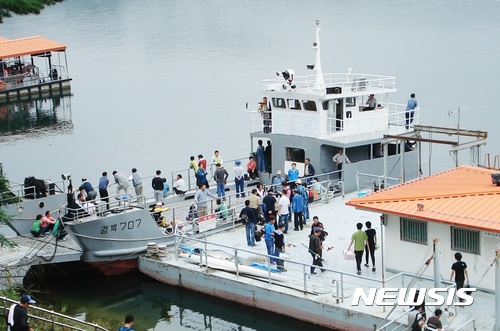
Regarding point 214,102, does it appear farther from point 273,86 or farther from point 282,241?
point 282,241

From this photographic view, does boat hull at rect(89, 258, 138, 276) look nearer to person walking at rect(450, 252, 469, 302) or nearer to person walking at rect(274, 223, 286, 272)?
person walking at rect(274, 223, 286, 272)

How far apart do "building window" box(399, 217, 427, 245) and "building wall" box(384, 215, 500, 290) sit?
0.10 m

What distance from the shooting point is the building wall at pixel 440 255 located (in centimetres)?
2242

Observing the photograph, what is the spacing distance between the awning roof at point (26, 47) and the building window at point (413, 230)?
49118mm

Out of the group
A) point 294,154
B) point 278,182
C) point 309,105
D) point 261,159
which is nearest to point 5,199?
point 278,182

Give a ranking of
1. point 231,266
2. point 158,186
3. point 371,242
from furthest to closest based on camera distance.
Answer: point 158,186
point 231,266
point 371,242

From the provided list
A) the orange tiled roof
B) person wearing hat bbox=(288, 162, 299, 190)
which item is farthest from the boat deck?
person wearing hat bbox=(288, 162, 299, 190)

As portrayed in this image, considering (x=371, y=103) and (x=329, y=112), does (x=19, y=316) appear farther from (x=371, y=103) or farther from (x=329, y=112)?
(x=371, y=103)

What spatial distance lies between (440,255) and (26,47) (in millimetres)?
53010

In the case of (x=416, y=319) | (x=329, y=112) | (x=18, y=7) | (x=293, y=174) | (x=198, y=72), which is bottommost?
(x=416, y=319)

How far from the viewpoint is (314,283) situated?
24359 millimetres

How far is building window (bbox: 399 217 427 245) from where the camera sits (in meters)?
23.7

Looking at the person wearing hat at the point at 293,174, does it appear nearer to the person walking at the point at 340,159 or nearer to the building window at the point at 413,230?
the person walking at the point at 340,159

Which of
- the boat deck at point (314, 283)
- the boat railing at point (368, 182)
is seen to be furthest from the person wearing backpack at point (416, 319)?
the boat railing at point (368, 182)
